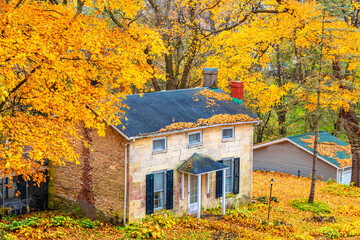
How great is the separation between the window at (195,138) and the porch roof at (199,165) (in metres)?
0.56

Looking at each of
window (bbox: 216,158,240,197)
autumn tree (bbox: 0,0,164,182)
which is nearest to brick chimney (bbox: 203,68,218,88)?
window (bbox: 216,158,240,197)

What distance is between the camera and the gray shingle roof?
1798 centimetres

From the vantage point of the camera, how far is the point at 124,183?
17641 millimetres

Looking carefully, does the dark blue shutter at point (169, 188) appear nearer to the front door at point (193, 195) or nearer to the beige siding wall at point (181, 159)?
the beige siding wall at point (181, 159)

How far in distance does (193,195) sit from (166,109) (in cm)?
423

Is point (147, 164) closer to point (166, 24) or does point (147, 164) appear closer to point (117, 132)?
point (117, 132)

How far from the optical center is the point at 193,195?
20.1 m

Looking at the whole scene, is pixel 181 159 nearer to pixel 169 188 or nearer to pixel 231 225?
pixel 169 188

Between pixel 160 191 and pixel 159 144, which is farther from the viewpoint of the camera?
pixel 160 191

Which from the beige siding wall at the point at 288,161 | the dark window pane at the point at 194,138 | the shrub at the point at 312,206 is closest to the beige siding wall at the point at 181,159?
the dark window pane at the point at 194,138

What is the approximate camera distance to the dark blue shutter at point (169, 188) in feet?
61.8

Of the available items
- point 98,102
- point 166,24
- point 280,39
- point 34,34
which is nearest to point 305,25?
point 280,39

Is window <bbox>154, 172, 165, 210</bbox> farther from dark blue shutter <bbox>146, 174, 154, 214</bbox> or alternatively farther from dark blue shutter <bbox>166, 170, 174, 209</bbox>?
dark blue shutter <bbox>146, 174, 154, 214</bbox>

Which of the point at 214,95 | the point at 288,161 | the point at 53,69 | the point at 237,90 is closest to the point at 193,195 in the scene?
the point at 214,95
